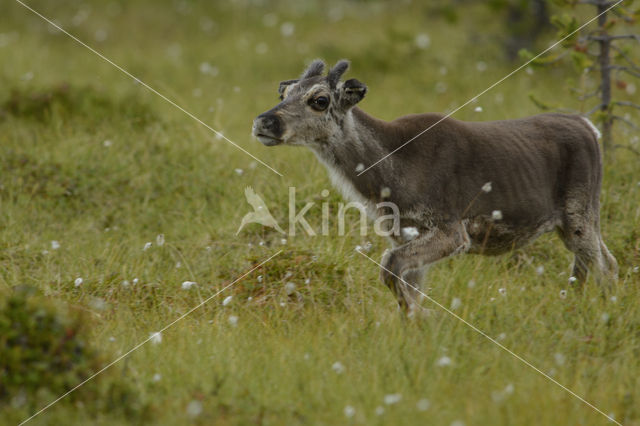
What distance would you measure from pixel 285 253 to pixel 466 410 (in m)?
2.56

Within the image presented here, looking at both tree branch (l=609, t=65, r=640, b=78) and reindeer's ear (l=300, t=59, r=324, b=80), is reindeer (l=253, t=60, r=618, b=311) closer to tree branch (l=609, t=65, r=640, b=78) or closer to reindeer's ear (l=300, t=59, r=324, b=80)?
reindeer's ear (l=300, t=59, r=324, b=80)

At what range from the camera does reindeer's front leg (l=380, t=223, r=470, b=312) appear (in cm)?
548

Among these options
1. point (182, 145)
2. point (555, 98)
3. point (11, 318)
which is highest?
point (11, 318)

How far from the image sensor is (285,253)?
20.7ft

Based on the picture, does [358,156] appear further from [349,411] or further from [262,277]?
[349,411]

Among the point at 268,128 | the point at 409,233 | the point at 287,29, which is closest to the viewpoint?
the point at 409,233

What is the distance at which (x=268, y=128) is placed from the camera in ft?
18.5

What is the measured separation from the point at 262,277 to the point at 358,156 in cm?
125

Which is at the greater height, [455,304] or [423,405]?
[423,405]

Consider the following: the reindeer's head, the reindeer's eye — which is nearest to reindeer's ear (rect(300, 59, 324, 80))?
the reindeer's head

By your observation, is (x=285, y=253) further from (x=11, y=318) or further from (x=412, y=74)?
(x=412, y=74)

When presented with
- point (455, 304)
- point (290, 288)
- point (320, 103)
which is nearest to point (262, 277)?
point (290, 288)

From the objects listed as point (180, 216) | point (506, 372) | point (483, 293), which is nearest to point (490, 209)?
point (483, 293)

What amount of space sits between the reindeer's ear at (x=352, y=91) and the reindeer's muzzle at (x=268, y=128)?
1.82ft
